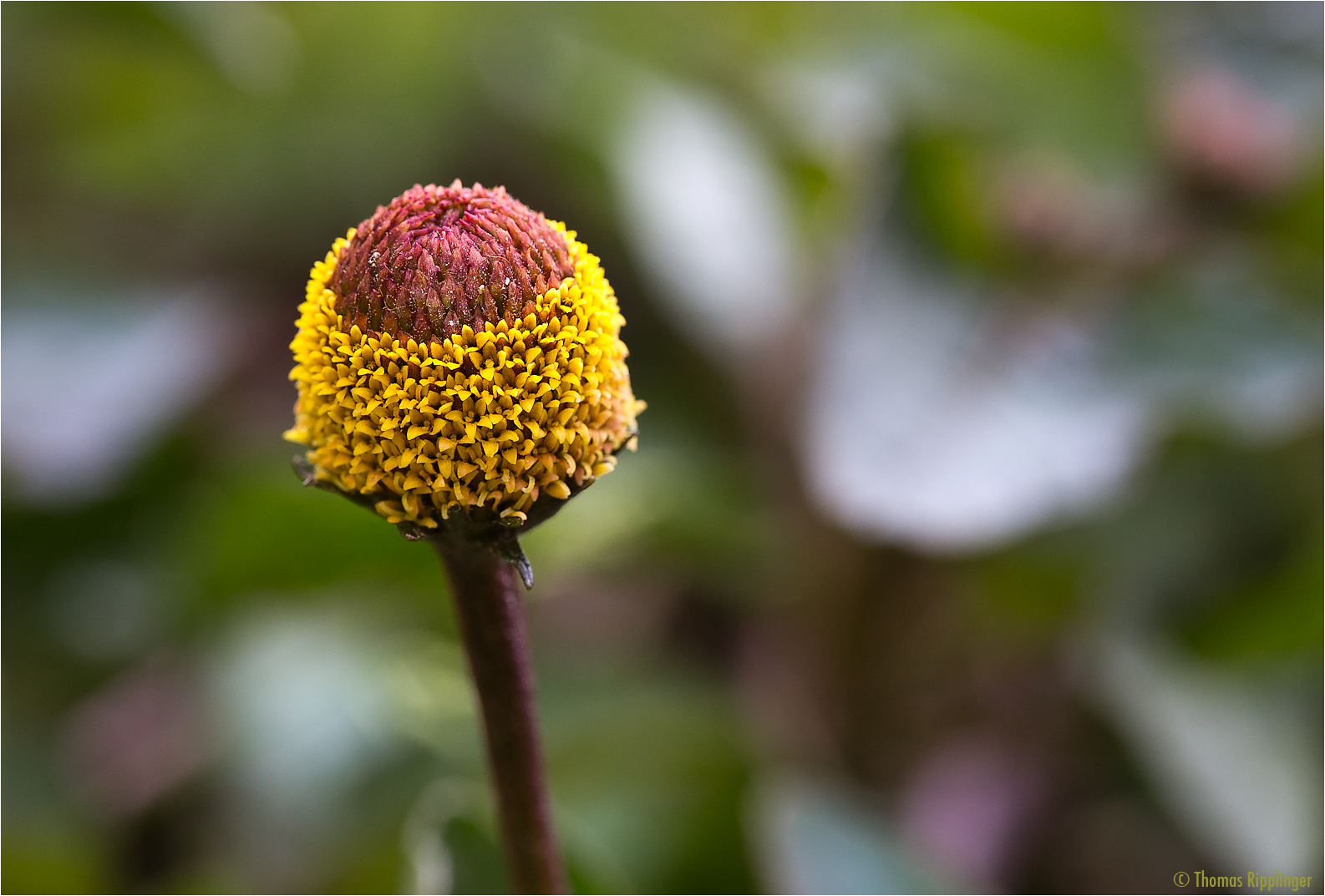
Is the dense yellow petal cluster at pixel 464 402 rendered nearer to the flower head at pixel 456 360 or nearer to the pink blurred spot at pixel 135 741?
the flower head at pixel 456 360

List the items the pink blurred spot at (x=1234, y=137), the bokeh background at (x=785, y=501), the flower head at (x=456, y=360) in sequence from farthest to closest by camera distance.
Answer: the pink blurred spot at (x=1234, y=137)
the bokeh background at (x=785, y=501)
the flower head at (x=456, y=360)

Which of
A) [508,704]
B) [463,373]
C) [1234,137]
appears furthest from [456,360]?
[1234,137]

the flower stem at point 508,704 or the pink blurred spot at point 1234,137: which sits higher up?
the pink blurred spot at point 1234,137

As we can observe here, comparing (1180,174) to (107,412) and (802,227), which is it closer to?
(802,227)

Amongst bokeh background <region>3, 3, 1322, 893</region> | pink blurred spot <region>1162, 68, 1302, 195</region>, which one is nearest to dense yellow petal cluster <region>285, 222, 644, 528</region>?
bokeh background <region>3, 3, 1322, 893</region>

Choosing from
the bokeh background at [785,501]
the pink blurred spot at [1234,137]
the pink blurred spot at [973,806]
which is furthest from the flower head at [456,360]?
the pink blurred spot at [1234,137]

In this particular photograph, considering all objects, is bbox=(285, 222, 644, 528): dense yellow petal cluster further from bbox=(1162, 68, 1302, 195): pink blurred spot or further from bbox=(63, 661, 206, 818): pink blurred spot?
bbox=(1162, 68, 1302, 195): pink blurred spot

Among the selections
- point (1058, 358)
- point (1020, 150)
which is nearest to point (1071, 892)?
point (1058, 358)
